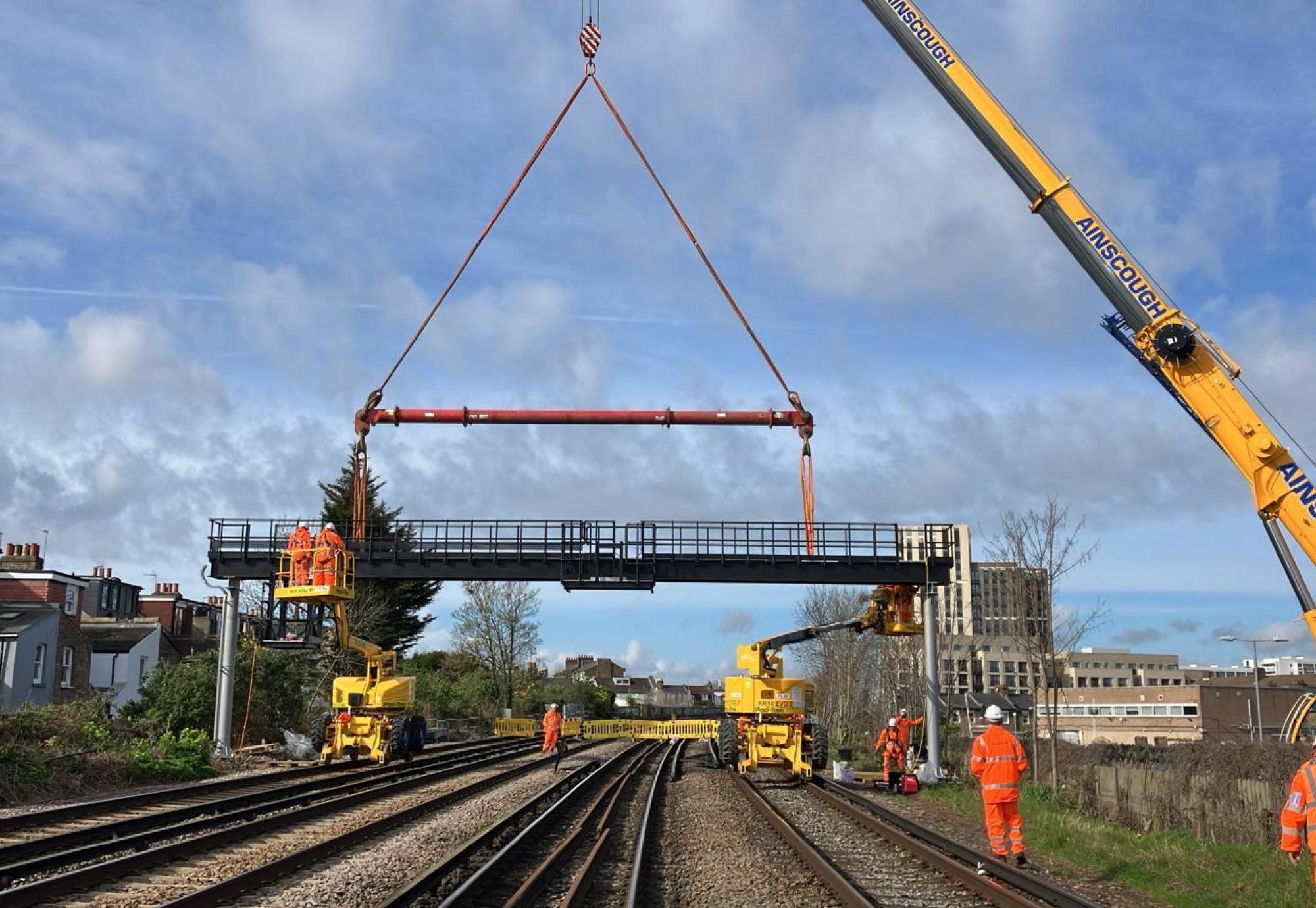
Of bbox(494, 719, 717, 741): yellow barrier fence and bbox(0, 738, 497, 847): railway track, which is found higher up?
bbox(0, 738, 497, 847): railway track

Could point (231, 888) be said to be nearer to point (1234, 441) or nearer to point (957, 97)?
point (1234, 441)

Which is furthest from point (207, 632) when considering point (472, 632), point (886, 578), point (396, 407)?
point (886, 578)

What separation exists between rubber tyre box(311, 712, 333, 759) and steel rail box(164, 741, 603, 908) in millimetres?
7686

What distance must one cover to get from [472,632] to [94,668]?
27.7m

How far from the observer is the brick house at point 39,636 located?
3659cm

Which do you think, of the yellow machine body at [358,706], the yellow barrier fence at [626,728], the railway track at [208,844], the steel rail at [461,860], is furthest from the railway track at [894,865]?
the yellow barrier fence at [626,728]

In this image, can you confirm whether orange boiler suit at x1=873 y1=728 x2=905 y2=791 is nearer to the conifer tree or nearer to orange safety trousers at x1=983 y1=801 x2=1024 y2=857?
orange safety trousers at x1=983 y1=801 x2=1024 y2=857

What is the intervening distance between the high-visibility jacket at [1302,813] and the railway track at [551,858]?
567 cm

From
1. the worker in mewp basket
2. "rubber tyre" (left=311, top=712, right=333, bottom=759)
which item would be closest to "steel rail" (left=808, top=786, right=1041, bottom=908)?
the worker in mewp basket

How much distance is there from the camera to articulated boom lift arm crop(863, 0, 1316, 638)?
17422mm

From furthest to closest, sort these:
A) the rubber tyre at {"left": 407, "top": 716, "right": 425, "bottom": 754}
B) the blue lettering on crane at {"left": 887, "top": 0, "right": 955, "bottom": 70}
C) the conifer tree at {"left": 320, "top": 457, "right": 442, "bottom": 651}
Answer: the conifer tree at {"left": 320, "top": 457, "right": 442, "bottom": 651} → the rubber tyre at {"left": 407, "top": 716, "right": 425, "bottom": 754} → the blue lettering on crane at {"left": 887, "top": 0, "right": 955, "bottom": 70}

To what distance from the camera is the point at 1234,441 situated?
17922 mm

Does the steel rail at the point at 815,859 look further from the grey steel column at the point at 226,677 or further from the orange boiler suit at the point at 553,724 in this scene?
the grey steel column at the point at 226,677

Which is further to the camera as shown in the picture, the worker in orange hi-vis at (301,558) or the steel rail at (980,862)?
the worker in orange hi-vis at (301,558)
